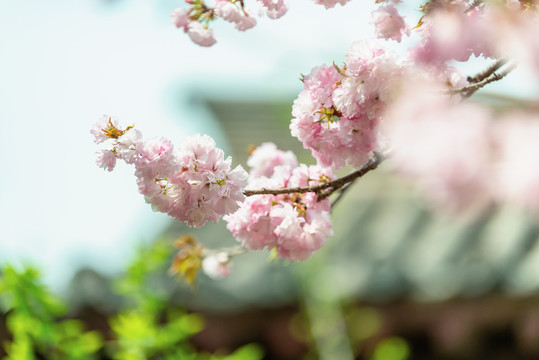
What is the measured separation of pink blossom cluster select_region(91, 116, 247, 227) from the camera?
1.16 meters

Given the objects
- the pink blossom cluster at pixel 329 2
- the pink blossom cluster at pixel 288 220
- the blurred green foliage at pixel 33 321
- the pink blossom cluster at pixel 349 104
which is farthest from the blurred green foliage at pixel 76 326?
the pink blossom cluster at pixel 329 2

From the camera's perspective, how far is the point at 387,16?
1290 millimetres

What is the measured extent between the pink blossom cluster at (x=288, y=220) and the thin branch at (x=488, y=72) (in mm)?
404

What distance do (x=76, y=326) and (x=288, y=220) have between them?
4.44 ft

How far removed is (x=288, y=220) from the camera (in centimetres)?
135

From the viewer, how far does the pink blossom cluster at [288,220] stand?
1.37 m

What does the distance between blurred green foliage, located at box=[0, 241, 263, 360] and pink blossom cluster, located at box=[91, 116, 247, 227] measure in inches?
40.5

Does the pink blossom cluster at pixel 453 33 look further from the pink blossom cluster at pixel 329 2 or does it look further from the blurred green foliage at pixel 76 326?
the blurred green foliage at pixel 76 326

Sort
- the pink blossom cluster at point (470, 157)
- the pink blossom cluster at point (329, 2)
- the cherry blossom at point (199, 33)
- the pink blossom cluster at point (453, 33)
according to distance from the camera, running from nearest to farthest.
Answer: the pink blossom cluster at point (470, 157)
the pink blossom cluster at point (453, 33)
the pink blossom cluster at point (329, 2)
the cherry blossom at point (199, 33)

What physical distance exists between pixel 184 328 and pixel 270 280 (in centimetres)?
136

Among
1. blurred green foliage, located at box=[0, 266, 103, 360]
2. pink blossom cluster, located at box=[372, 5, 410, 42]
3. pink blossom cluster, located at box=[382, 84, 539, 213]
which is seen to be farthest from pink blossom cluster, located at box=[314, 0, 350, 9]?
blurred green foliage, located at box=[0, 266, 103, 360]

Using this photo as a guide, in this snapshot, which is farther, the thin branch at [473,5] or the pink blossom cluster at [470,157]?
the thin branch at [473,5]

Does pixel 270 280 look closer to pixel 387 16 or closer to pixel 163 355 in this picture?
pixel 163 355

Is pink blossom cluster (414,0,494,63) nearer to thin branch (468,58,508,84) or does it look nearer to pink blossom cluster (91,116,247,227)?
thin branch (468,58,508,84)
